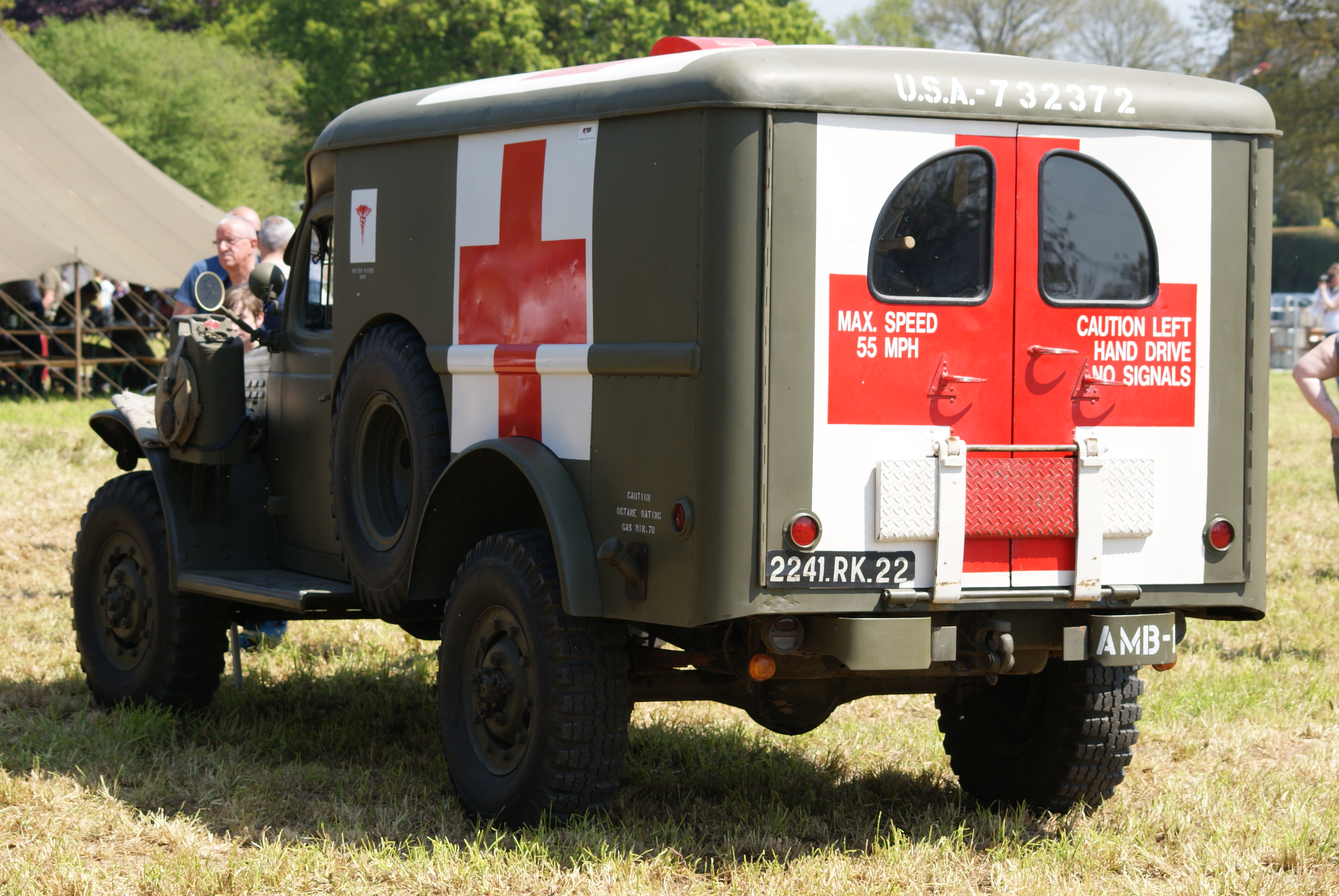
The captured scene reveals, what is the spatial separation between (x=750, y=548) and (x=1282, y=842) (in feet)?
6.83

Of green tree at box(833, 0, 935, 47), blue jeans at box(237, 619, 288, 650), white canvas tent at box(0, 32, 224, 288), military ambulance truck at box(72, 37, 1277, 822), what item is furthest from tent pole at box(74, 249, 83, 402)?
green tree at box(833, 0, 935, 47)

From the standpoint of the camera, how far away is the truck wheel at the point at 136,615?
267 inches

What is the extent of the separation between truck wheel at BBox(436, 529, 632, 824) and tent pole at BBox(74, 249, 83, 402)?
16.0m

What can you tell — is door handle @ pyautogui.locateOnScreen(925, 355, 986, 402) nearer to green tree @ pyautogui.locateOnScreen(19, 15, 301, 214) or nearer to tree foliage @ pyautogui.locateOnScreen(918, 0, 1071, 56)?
green tree @ pyautogui.locateOnScreen(19, 15, 301, 214)

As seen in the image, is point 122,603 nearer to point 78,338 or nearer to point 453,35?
point 78,338

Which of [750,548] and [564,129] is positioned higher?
[564,129]

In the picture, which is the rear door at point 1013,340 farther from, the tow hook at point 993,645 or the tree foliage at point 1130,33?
the tree foliage at point 1130,33

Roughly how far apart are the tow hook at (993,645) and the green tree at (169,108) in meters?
36.0

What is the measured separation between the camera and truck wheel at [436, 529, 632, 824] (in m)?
4.96

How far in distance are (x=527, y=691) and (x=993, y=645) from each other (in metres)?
1.43

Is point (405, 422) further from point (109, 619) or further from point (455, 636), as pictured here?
point (109, 619)

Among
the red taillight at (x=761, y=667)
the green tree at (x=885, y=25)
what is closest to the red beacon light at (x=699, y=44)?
the red taillight at (x=761, y=667)

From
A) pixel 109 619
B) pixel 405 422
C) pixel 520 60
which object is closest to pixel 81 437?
pixel 109 619

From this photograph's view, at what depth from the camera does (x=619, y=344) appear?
16.1 feet
